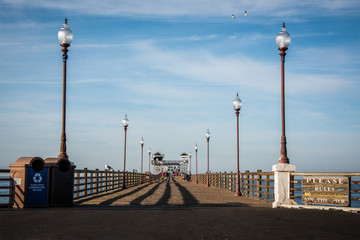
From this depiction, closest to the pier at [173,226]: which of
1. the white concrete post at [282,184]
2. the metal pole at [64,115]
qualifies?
the white concrete post at [282,184]

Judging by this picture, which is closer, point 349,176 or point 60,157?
point 349,176

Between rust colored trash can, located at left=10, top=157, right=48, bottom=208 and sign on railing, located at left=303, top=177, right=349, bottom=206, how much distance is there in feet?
28.1

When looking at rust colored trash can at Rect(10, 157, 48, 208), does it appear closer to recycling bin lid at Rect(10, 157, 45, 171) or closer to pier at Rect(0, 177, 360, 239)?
recycling bin lid at Rect(10, 157, 45, 171)

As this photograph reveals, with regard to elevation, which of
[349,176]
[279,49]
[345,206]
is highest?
[279,49]

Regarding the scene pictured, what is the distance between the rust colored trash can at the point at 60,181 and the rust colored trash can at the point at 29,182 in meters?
0.28

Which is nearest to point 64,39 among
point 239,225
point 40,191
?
point 40,191

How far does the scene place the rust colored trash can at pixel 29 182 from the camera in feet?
41.0

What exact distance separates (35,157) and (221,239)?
8.19m

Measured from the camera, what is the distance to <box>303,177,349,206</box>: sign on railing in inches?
493

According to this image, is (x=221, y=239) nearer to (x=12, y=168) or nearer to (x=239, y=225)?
(x=239, y=225)

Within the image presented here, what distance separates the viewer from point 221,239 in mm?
6609

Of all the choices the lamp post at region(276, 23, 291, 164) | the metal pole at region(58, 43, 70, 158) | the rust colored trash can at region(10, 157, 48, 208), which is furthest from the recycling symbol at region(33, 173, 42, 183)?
the lamp post at region(276, 23, 291, 164)

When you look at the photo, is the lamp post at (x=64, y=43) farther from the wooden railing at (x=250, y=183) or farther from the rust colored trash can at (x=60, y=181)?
the wooden railing at (x=250, y=183)

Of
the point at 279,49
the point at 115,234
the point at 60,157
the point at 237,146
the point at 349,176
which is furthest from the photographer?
the point at 237,146
